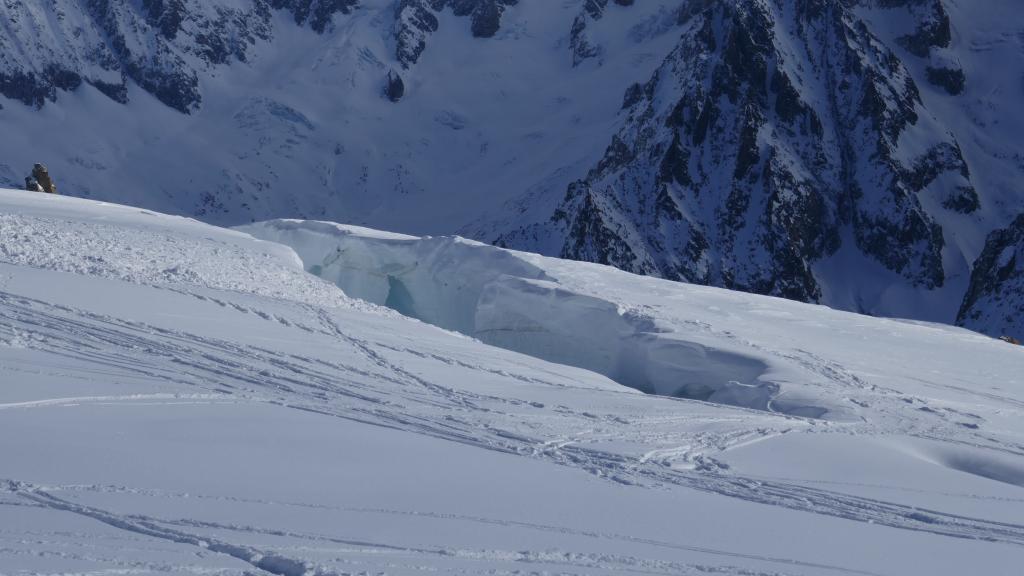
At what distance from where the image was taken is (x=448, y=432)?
1111cm

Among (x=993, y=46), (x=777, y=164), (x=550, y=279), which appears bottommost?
(x=550, y=279)

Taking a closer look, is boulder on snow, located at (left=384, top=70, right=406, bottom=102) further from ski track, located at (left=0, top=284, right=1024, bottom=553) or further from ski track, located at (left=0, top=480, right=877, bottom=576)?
ski track, located at (left=0, top=480, right=877, bottom=576)

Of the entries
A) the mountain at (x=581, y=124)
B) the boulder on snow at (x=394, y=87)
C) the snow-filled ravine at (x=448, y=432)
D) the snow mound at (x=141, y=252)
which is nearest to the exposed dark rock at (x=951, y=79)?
the mountain at (x=581, y=124)

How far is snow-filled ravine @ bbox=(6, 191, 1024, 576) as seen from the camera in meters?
7.46

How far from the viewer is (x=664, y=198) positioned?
8531 cm

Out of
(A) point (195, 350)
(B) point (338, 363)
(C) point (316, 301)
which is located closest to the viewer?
(A) point (195, 350)

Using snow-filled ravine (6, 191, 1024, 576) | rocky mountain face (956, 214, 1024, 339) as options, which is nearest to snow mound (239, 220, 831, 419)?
snow-filled ravine (6, 191, 1024, 576)

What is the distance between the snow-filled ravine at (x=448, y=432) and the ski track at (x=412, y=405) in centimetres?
5

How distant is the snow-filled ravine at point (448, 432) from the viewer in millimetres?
7465

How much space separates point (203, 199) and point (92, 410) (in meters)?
100

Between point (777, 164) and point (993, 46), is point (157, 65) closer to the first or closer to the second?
point (777, 164)

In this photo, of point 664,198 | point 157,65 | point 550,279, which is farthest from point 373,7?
point 550,279

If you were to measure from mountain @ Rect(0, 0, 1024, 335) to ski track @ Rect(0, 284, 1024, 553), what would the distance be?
50.6m

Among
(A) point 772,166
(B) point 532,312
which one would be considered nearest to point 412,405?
(B) point 532,312
